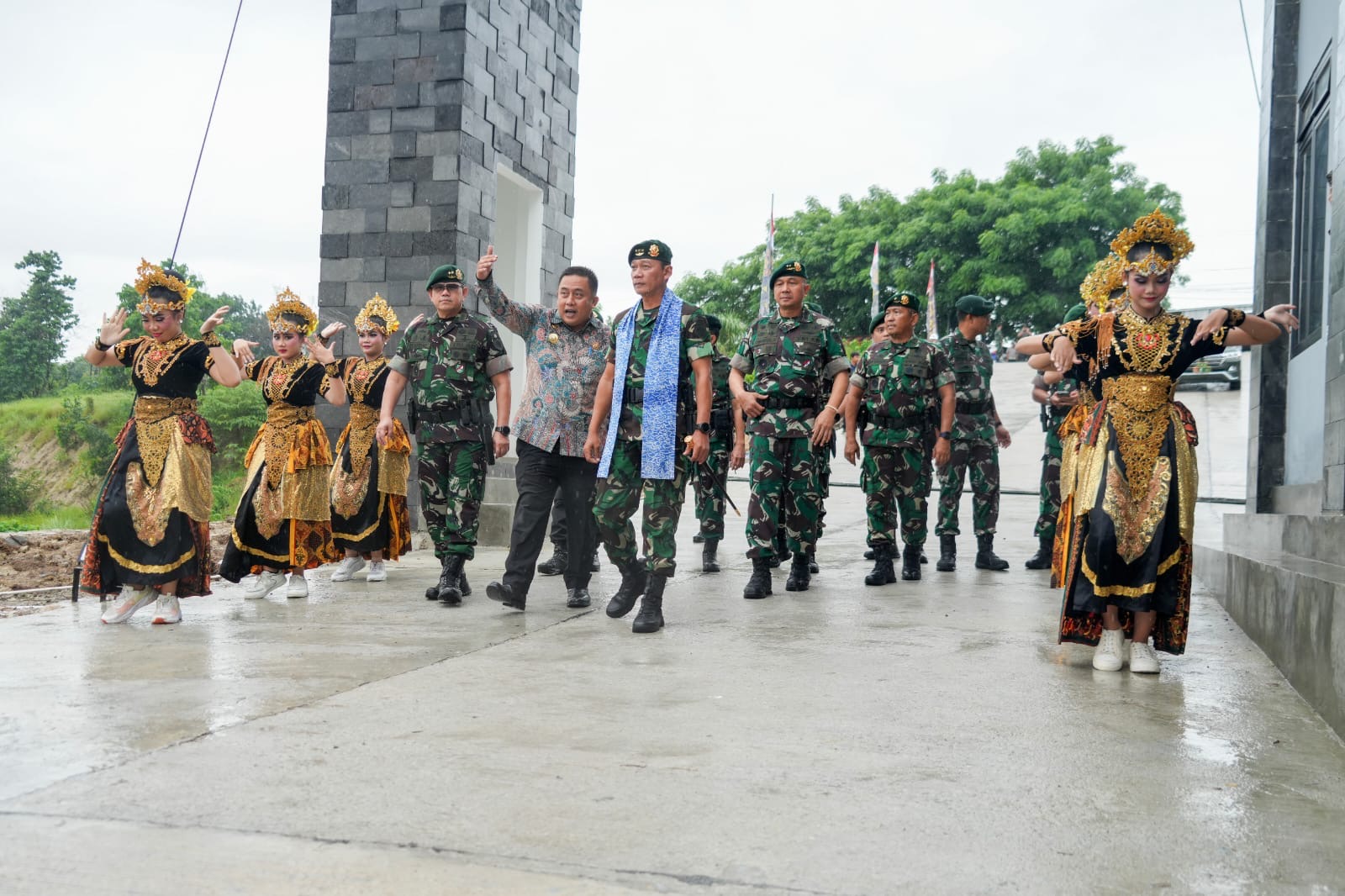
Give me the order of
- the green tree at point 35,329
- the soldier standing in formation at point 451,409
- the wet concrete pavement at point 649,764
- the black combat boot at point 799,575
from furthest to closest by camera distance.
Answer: the green tree at point 35,329 < the black combat boot at point 799,575 < the soldier standing in formation at point 451,409 < the wet concrete pavement at point 649,764

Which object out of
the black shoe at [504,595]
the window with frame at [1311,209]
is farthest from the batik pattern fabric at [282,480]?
the window with frame at [1311,209]

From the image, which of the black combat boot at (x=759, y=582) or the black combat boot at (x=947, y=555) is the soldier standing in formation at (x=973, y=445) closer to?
the black combat boot at (x=947, y=555)

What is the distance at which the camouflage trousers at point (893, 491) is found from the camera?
7.57 metres

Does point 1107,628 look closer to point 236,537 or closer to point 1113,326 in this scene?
point 1113,326

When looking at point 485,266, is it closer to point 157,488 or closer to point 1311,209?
point 157,488

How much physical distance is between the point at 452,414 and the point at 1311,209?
21.0 feet

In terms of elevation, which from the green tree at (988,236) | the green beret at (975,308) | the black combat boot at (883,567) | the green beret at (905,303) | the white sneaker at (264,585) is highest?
the green tree at (988,236)

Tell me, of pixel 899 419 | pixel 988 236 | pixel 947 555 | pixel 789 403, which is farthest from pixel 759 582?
pixel 988 236

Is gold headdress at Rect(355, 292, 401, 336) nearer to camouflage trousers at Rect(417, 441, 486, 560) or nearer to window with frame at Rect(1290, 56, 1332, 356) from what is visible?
camouflage trousers at Rect(417, 441, 486, 560)

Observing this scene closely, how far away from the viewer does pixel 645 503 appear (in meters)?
5.64

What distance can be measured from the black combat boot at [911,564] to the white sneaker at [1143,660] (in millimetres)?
3072

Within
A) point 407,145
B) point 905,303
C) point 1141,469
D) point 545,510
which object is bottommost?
point 545,510

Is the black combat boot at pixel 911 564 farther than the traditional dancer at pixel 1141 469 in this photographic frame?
Yes

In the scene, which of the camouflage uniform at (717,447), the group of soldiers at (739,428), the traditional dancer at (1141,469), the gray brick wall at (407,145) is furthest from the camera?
the gray brick wall at (407,145)
